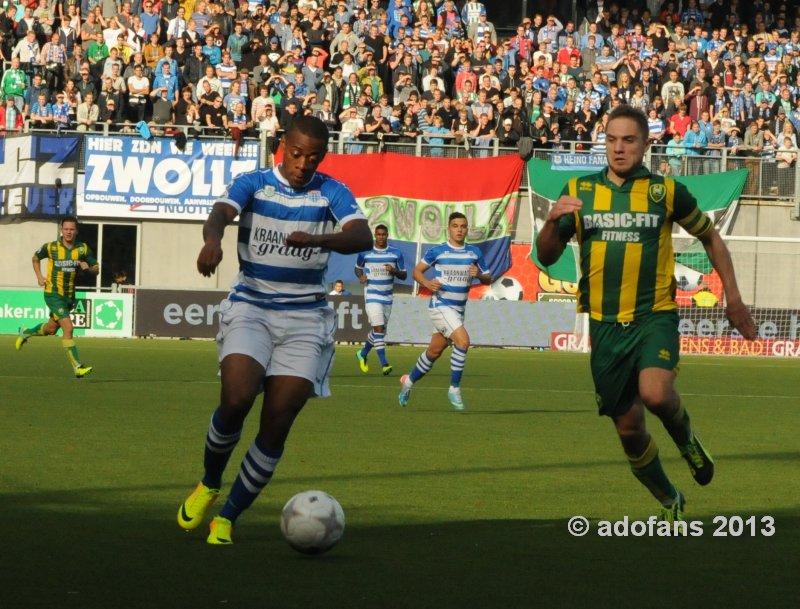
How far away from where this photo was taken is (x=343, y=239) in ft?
23.1

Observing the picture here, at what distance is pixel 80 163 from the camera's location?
110 ft

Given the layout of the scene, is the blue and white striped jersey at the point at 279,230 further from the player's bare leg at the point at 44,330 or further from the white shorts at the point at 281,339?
the player's bare leg at the point at 44,330

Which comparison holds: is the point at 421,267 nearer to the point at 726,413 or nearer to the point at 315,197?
Result: the point at 726,413

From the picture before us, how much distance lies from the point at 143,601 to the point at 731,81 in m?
30.7

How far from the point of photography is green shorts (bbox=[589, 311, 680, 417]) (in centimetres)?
755

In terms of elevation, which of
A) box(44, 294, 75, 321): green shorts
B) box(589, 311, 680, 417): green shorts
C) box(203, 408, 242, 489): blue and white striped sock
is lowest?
box(44, 294, 75, 321): green shorts

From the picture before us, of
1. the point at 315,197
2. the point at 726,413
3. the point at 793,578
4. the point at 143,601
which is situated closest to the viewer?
the point at 143,601

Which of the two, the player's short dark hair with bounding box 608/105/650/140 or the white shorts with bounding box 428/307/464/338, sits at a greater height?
the player's short dark hair with bounding box 608/105/650/140

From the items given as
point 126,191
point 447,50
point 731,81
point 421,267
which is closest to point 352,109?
point 447,50

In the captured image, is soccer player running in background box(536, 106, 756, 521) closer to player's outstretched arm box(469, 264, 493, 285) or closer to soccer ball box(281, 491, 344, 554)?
soccer ball box(281, 491, 344, 554)

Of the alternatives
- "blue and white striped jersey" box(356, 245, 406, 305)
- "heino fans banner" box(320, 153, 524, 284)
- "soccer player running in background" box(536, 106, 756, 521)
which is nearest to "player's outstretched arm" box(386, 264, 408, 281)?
"blue and white striped jersey" box(356, 245, 406, 305)

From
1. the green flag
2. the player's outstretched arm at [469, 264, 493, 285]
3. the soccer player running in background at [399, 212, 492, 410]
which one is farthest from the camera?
the green flag

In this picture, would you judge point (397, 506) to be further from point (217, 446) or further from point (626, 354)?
point (626, 354)

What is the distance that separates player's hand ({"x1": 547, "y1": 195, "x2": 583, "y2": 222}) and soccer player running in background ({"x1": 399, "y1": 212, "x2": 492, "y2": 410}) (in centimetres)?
858
